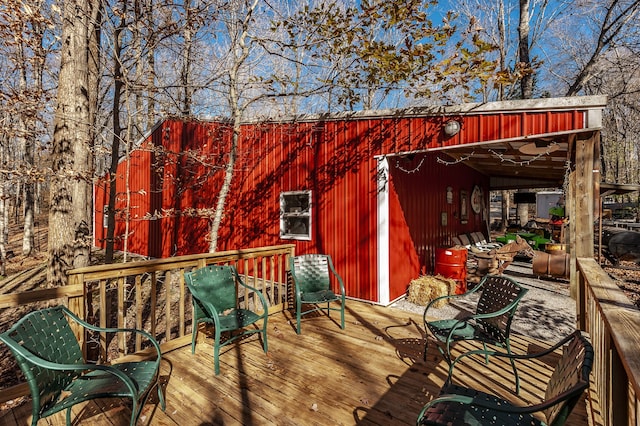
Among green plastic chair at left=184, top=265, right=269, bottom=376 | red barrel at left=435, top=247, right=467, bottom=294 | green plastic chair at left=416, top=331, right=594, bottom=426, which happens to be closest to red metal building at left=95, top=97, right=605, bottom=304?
red barrel at left=435, top=247, right=467, bottom=294

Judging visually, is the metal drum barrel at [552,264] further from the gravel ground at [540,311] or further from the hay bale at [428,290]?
the hay bale at [428,290]

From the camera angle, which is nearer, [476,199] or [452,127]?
[452,127]

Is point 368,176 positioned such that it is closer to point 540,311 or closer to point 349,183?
point 349,183

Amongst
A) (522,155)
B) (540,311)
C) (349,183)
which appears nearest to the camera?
(540,311)

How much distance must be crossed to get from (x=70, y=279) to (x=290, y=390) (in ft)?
7.08

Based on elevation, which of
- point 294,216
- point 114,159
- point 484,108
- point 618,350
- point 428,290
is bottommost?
point 428,290

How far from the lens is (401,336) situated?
4.10 m

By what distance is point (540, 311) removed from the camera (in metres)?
5.30

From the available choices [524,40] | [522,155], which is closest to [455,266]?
[522,155]

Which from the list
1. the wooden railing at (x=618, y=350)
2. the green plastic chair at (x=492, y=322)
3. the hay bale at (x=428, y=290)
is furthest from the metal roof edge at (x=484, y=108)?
the hay bale at (x=428, y=290)

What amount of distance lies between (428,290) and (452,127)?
284 cm

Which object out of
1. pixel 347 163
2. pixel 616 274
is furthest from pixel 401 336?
pixel 616 274

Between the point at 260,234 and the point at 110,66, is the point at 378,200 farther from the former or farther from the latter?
the point at 110,66

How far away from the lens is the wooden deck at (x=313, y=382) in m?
2.51
